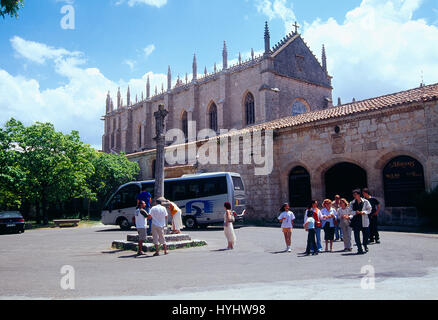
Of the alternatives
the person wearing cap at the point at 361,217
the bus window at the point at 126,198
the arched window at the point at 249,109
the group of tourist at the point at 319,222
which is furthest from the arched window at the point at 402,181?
the arched window at the point at 249,109

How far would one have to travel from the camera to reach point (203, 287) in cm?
546

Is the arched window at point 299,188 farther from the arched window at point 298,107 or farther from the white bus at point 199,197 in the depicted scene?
the arched window at point 298,107

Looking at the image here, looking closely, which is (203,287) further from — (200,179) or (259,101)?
(259,101)

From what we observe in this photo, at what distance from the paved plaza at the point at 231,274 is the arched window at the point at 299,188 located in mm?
9196

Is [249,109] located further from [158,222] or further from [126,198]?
[158,222]

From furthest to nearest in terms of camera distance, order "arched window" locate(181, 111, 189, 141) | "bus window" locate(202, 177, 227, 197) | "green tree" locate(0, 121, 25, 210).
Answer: "arched window" locate(181, 111, 189, 141) < "green tree" locate(0, 121, 25, 210) < "bus window" locate(202, 177, 227, 197)

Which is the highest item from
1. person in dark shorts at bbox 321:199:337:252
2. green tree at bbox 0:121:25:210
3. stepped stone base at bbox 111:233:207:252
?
green tree at bbox 0:121:25:210

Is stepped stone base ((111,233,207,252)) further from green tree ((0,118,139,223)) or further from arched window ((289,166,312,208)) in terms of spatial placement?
green tree ((0,118,139,223))

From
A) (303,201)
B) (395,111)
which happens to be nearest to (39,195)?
(303,201)

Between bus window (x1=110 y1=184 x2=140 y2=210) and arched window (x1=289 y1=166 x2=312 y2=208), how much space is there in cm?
893

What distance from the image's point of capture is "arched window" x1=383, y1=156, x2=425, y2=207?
15.4m

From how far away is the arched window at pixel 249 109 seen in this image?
34644mm

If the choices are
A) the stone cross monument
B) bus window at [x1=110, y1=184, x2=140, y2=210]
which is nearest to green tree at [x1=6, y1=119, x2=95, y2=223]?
bus window at [x1=110, y1=184, x2=140, y2=210]

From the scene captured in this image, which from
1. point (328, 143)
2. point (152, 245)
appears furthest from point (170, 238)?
point (328, 143)
